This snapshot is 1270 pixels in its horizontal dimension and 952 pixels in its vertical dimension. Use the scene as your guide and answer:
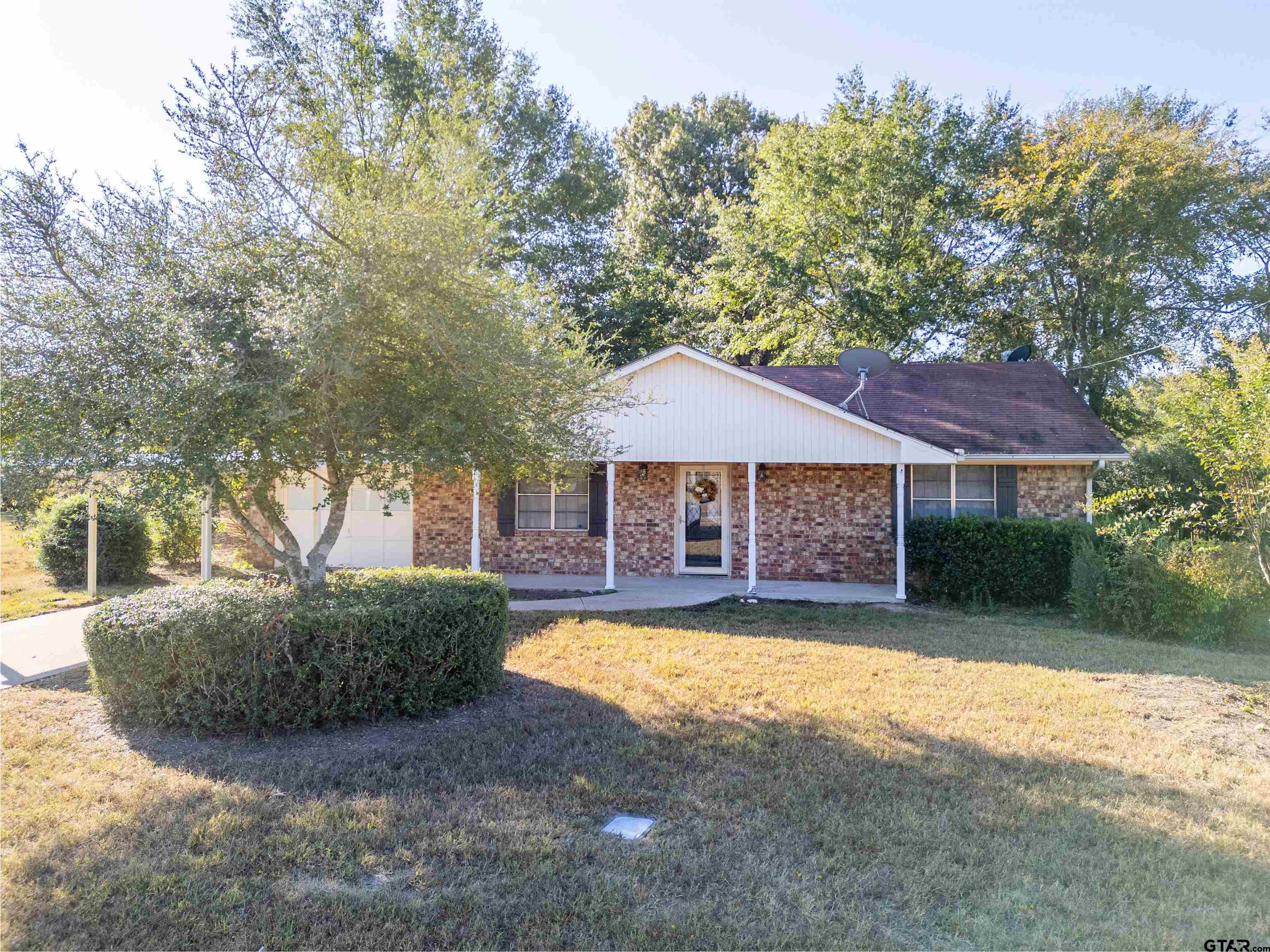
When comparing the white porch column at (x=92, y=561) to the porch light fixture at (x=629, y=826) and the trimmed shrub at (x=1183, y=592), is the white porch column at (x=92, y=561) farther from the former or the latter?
the trimmed shrub at (x=1183, y=592)

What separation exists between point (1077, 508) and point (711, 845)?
1204 cm

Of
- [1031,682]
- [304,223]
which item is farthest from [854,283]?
[304,223]

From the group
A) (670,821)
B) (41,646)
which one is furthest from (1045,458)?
(41,646)

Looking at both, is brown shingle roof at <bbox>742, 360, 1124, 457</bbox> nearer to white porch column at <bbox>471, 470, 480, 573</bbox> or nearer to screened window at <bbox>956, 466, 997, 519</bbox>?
screened window at <bbox>956, 466, 997, 519</bbox>

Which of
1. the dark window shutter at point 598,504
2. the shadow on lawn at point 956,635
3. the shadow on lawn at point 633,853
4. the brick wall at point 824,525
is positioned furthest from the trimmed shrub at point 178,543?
the shadow on lawn at point 633,853

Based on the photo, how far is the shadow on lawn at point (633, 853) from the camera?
120 inches

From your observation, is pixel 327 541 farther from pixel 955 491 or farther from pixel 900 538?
pixel 955 491

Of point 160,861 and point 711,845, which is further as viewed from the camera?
point 711,845

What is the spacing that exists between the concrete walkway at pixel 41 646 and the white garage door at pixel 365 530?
15.9 feet

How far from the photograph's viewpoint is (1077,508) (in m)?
13.3

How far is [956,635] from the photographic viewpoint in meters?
9.34

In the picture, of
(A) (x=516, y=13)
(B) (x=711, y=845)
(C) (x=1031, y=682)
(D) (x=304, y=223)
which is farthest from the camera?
(A) (x=516, y=13)

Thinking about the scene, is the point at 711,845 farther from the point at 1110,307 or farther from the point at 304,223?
the point at 1110,307

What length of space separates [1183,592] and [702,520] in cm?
732
